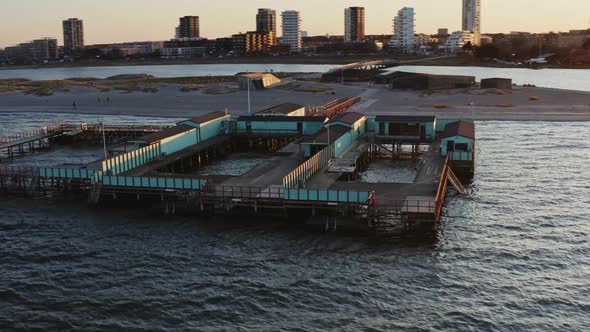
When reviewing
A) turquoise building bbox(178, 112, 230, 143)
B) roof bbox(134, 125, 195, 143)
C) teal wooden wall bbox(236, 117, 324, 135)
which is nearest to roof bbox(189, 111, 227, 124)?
turquoise building bbox(178, 112, 230, 143)

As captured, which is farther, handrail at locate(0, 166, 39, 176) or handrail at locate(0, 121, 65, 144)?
handrail at locate(0, 121, 65, 144)

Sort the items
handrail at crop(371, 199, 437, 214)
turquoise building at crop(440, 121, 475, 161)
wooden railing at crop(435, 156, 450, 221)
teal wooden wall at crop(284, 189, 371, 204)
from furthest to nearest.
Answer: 1. turquoise building at crop(440, 121, 475, 161)
2. wooden railing at crop(435, 156, 450, 221)
3. teal wooden wall at crop(284, 189, 371, 204)
4. handrail at crop(371, 199, 437, 214)

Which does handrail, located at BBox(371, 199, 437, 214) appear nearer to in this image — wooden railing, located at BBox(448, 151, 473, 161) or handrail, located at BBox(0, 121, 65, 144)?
wooden railing, located at BBox(448, 151, 473, 161)

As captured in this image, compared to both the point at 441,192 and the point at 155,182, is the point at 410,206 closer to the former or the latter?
the point at 441,192

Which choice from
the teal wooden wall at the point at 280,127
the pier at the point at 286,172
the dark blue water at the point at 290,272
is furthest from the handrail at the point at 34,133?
the dark blue water at the point at 290,272

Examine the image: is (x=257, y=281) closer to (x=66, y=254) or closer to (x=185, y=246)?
(x=185, y=246)

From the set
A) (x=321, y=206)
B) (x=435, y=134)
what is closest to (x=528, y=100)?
(x=435, y=134)

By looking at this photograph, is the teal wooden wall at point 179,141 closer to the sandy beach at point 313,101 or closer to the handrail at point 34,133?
the handrail at point 34,133

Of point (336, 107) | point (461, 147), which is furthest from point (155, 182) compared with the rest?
point (336, 107)
